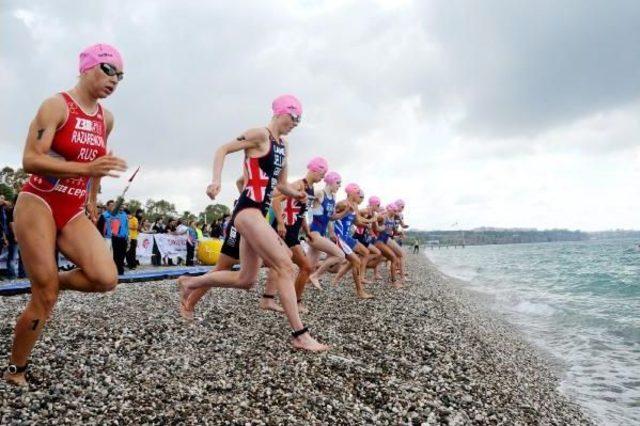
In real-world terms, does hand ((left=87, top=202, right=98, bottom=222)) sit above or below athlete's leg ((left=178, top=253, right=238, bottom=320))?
above

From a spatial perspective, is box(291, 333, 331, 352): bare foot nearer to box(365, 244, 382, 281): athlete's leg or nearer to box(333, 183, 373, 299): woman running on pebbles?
box(333, 183, 373, 299): woman running on pebbles

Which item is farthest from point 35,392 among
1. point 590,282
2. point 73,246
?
point 590,282

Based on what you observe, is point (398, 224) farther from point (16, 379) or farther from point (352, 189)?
point (16, 379)

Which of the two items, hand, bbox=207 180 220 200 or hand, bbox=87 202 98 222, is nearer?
hand, bbox=87 202 98 222

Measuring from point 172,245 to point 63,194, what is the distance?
19.0 metres

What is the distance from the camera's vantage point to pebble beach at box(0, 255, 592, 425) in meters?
3.67

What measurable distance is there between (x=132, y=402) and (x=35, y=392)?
2.36 feet

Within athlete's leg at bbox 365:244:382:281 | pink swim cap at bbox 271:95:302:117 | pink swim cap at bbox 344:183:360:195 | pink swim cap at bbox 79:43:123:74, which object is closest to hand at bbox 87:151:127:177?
pink swim cap at bbox 79:43:123:74

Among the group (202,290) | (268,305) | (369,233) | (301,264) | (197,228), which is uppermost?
(197,228)

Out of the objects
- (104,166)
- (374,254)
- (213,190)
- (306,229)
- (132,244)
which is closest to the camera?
(104,166)

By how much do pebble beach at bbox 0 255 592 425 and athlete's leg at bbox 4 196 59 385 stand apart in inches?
16.7

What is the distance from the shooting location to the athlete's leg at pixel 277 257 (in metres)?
5.21

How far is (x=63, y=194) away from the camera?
3.73 meters

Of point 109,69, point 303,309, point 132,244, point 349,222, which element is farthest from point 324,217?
point 132,244
